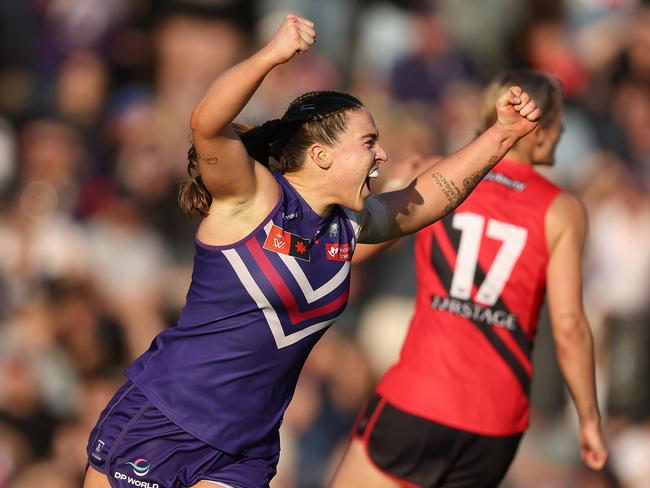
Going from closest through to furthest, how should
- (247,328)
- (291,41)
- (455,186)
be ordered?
1. (291,41)
2. (247,328)
3. (455,186)

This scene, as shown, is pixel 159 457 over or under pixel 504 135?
under

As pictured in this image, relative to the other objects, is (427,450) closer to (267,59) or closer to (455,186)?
(455,186)

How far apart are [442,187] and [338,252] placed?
20.1 inches

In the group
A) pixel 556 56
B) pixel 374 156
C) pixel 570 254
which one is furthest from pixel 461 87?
pixel 374 156

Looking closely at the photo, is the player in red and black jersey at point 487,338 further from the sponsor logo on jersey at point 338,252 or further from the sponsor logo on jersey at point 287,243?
the sponsor logo on jersey at point 287,243

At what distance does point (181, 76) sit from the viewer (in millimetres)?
9703

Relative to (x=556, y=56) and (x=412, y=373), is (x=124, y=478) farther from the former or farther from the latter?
(x=556, y=56)

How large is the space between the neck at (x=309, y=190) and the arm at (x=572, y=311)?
134cm

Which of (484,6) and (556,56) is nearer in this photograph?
(556,56)

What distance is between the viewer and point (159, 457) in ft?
12.9

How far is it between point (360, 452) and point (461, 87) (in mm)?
5752

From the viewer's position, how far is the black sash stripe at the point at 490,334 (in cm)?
494

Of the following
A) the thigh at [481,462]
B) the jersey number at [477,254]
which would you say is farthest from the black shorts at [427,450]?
the jersey number at [477,254]

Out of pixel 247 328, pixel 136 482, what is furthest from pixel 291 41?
pixel 136 482
